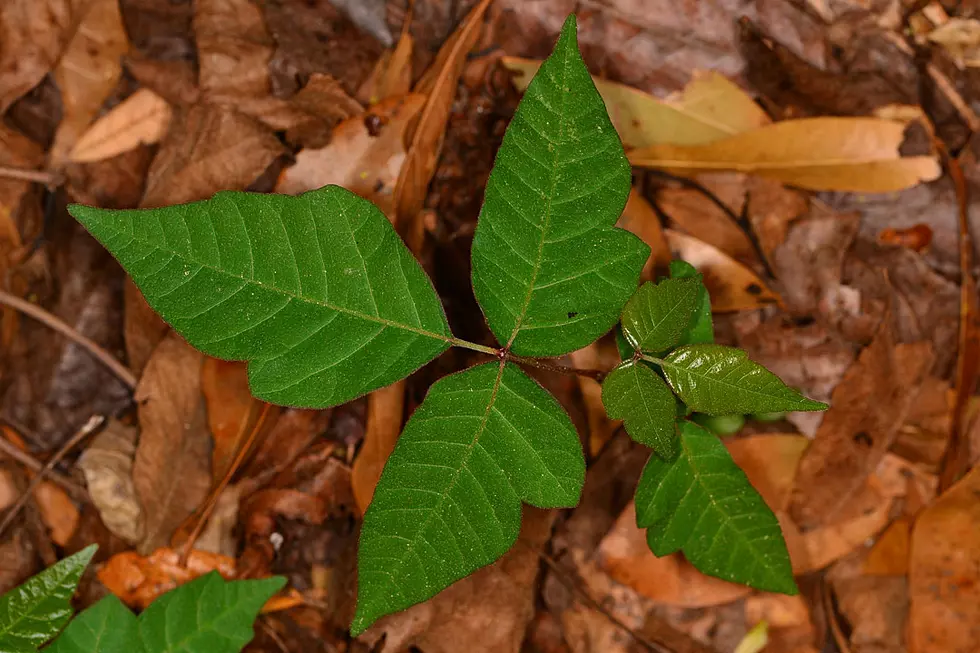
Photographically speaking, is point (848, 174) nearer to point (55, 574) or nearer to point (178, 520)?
point (178, 520)

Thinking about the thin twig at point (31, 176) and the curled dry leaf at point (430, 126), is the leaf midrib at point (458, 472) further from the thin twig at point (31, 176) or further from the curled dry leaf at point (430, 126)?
the thin twig at point (31, 176)

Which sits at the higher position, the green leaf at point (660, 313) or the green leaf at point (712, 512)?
the green leaf at point (660, 313)

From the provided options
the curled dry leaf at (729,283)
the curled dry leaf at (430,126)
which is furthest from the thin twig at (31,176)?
the curled dry leaf at (729,283)

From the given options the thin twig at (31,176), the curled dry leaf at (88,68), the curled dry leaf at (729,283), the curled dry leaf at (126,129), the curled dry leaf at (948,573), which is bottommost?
the curled dry leaf at (948,573)

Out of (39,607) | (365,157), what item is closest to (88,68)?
(365,157)

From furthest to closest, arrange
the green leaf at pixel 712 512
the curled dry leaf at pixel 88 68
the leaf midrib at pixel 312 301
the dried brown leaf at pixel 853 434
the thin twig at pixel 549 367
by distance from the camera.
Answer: the curled dry leaf at pixel 88 68 < the dried brown leaf at pixel 853 434 < the green leaf at pixel 712 512 < the thin twig at pixel 549 367 < the leaf midrib at pixel 312 301
